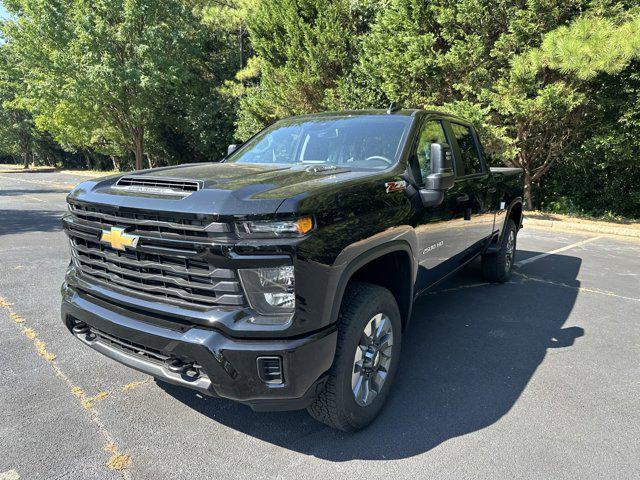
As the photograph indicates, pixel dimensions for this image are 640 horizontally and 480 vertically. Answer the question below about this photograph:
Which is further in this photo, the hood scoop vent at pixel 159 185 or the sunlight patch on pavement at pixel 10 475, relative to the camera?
the hood scoop vent at pixel 159 185

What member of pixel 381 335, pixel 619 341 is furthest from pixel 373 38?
pixel 381 335

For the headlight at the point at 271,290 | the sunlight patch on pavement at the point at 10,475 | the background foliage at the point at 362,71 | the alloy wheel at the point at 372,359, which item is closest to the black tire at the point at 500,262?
the alloy wheel at the point at 372,359

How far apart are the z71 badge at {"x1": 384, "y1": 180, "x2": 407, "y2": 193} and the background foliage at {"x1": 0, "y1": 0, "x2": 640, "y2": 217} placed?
811 cm

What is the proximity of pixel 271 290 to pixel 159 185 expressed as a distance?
0.93m

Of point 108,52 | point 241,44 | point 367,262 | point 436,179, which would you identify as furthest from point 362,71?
point 108,52

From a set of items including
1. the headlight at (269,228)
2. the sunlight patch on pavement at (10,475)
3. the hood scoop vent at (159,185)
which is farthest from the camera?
the hood scoop vent at (159,185)

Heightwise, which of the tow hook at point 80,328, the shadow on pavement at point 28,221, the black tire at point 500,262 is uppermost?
the tow hook at point 80,328

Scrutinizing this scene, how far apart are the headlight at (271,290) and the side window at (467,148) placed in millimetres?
2718

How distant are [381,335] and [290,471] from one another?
93cm

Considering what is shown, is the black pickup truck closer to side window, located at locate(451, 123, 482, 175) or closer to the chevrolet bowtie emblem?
the chevrolet bowtie emblem

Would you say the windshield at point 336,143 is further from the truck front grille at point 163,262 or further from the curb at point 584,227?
the curb at point 584,227

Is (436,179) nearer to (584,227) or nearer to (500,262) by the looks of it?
(500,262)

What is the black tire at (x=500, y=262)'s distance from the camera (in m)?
5.40

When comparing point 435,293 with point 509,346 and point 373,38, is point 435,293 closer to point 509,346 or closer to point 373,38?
point 509,346
